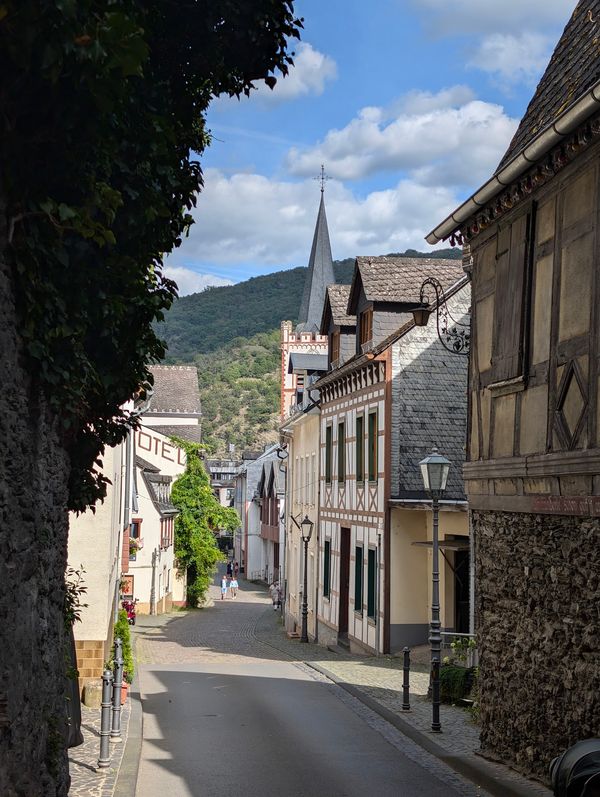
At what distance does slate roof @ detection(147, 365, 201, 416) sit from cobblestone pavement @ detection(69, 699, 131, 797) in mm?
58356

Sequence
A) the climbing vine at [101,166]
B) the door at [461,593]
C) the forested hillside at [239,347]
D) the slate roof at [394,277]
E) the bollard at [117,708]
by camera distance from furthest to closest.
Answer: the forested hillside at [239,347] < the slate roof at [394,277] < the door at [461,593] < the bollard at [117,708] < the climbing vine at [101,166]

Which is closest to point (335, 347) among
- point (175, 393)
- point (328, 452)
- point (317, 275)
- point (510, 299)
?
point (328, 452)

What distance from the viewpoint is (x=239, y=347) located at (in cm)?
15162

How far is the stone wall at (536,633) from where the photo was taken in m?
10.1

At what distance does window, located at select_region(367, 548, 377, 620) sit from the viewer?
26562 millimetres

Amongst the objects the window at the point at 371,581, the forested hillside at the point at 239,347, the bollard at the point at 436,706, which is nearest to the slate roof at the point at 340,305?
the window at the point at 371,581

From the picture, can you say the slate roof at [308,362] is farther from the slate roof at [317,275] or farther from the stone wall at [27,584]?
the slate roof at [317,275]

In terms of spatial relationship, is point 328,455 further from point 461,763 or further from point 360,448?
point 461,763

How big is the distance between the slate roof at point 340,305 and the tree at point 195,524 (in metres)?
20.2

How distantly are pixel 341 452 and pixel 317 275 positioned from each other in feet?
178

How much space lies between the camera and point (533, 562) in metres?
11.6

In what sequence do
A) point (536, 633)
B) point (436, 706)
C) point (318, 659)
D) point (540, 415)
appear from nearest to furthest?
point (540, 415) → point (536, 633) → point (436, 706) → point (318, 659)

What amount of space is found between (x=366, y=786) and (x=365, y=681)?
938 centimetres

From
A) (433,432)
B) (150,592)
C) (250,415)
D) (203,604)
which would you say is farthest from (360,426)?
(250,415)
